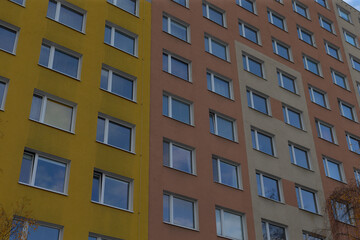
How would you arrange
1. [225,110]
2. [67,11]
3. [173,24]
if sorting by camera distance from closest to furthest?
[67,11] → [225,110] → [173,24]

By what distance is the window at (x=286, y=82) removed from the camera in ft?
117

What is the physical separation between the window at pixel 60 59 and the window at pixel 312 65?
2030 cm

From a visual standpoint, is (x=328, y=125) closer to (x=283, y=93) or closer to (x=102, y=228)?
(x=283, y=93)

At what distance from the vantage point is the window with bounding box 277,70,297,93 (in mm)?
35719

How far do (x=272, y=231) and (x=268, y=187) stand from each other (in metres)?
2.76

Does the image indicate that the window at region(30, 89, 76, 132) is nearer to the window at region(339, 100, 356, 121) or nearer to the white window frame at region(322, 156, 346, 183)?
the white window frame at region(322, 156, 346, 183)

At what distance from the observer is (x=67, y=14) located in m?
27.4

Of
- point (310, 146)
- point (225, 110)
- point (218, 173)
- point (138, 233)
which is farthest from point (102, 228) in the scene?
point (310, 146)

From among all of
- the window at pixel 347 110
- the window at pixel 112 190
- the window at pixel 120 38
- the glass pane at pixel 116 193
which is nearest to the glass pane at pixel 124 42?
the window at pixel 120 38

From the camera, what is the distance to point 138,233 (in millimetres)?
22312

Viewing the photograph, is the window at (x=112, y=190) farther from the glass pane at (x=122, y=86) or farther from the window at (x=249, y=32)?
the window at (x=249, y=32)

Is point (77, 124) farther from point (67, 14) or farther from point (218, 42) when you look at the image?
point (218, 42)

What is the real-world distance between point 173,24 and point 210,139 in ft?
29.0

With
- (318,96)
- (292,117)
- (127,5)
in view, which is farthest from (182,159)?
(318,96)
